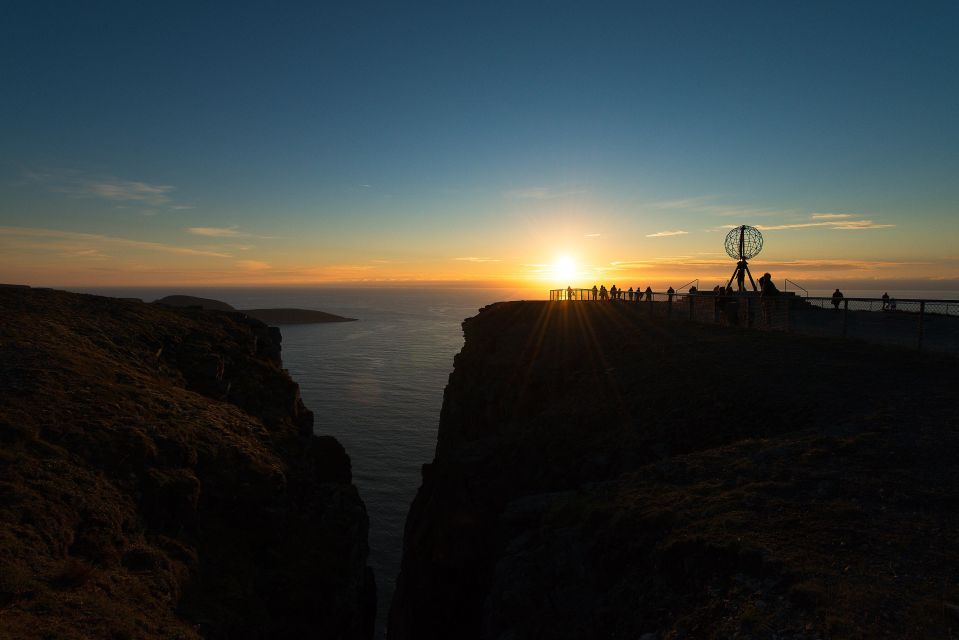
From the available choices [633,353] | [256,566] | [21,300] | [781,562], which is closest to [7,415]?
[256,566]

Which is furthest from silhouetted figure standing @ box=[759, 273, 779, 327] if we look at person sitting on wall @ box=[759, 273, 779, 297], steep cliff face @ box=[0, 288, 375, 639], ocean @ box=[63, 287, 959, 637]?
ocean @ box=[63, 287, 959, 637]

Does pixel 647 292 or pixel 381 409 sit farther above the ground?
pixel 647 292

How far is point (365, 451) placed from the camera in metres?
51.8

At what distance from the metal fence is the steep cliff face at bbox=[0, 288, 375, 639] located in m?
22.2

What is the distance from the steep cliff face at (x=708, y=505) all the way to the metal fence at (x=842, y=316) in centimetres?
197

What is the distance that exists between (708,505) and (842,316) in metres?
21.0

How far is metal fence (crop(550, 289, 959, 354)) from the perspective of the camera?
19.5 meters

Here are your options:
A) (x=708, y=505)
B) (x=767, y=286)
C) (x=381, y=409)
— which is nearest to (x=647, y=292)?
(x=767, y=286)

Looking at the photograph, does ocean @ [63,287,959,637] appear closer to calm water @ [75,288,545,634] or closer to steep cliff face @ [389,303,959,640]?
calm water @ [75,288,545,634]

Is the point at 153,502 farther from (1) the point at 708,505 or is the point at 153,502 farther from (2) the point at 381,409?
(2) the point at 381,409

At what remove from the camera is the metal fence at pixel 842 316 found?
63.9 ft

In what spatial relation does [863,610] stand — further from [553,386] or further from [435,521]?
[553,386]

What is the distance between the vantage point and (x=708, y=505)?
1048 centimetres

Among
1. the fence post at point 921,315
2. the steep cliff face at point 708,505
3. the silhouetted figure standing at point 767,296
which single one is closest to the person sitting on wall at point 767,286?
the silhouetted figure standing at point 767,296
